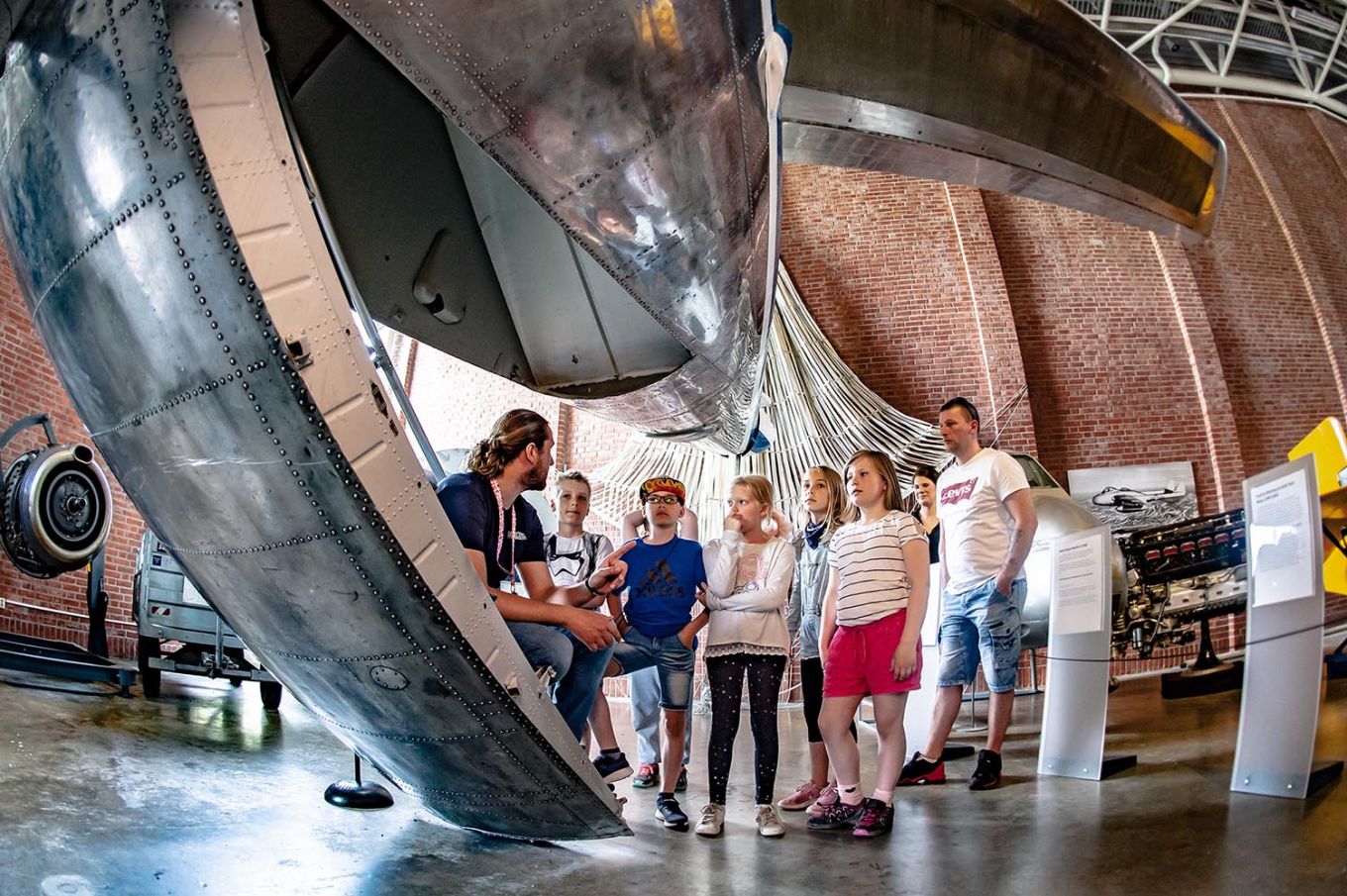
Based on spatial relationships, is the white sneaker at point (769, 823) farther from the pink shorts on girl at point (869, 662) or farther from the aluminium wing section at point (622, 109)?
the aluminium wing section at point (622, 109)

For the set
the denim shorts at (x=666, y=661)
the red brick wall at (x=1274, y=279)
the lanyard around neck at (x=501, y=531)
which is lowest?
the denim shorts at (x=666, y=661)

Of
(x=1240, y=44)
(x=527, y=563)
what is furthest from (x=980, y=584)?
(x=1240, y=44)

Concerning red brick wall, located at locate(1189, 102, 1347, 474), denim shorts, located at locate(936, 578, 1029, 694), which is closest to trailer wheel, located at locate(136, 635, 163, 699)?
denim shorts, located at locate(936, 578, 1029, 694)

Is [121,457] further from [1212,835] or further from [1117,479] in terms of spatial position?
[1117,479]

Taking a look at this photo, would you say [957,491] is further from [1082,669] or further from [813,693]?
[813,693]

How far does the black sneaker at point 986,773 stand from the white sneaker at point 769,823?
1.05m

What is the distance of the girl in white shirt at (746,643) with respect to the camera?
308 centimetres

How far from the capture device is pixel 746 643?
3.22 metres

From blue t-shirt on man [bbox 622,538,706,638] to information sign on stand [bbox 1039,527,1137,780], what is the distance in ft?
5.26

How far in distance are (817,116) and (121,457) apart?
3.26 m

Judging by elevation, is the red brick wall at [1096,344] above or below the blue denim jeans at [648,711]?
above

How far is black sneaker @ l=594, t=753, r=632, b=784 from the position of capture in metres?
2.97

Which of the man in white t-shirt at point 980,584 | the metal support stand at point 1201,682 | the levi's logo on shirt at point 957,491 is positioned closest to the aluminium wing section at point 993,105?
the man in white t-shirt at point 980,584

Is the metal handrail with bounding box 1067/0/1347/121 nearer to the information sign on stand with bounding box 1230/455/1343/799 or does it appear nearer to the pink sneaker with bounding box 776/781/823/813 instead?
the information sign on stand with bounding box 1230/455/1343/799
